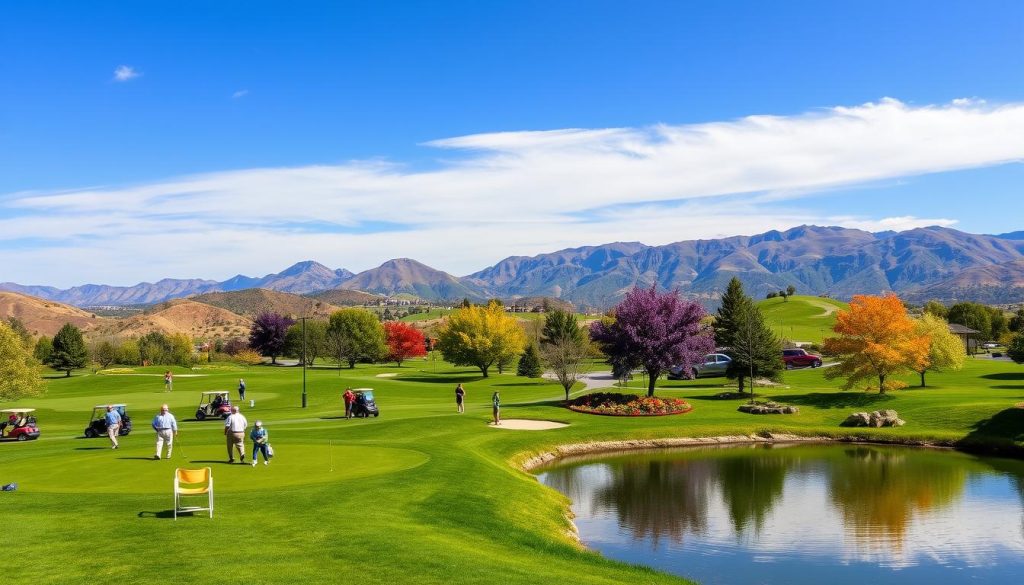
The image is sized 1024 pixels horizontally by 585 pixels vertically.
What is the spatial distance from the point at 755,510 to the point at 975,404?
97.0ft

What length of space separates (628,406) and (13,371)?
45074 millimetres

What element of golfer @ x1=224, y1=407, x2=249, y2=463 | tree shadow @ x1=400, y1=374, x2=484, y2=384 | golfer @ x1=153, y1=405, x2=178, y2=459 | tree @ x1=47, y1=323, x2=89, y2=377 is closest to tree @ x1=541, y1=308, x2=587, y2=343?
tree shadow @ x1=400, y1=374, x2=484, y2=384

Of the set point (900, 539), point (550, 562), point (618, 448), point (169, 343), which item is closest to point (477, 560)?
point (550, 562)

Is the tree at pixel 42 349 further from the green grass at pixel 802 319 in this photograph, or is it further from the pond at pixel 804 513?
the green grass at pixel 802 319

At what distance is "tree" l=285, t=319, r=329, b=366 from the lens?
12144 cm

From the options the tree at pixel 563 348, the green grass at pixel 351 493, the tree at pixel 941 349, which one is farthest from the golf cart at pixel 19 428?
the tree at pixel 941 349

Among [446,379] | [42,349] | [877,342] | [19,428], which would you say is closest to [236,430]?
[19,428]

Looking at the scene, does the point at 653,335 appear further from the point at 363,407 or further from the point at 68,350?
the point at 68,350

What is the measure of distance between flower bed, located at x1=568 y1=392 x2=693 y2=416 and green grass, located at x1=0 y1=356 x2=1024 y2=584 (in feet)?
3.93

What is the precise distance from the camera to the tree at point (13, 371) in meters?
56.2

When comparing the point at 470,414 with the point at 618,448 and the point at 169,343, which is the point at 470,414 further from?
the point at 169,343

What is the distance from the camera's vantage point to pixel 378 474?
28594mm

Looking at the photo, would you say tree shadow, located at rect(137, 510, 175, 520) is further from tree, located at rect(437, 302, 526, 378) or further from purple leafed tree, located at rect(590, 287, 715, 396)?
tree, located at rect(437, 302, 526, 378)

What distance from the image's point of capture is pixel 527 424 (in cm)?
4947
